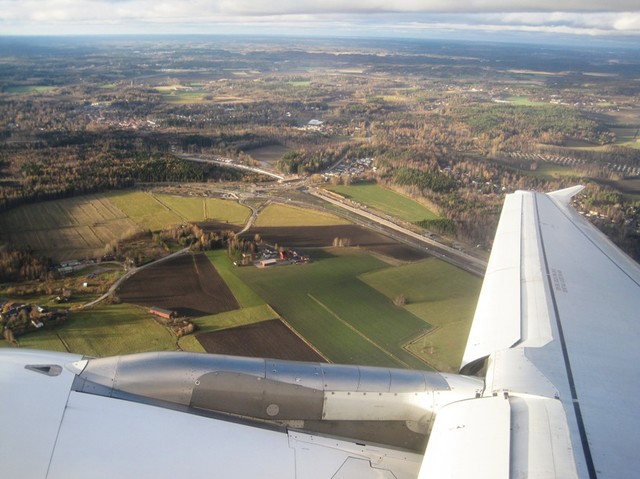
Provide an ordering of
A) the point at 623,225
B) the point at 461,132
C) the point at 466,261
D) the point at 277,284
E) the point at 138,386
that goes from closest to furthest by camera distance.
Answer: the point at 138,386
the point at 277,284
the point at 466,261
the point at 623,225
the point at 461,132

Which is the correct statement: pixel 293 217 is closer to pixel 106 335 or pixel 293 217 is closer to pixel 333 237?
pixel 333 237

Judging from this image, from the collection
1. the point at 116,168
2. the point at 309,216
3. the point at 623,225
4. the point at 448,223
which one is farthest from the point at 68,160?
the point at 623,225

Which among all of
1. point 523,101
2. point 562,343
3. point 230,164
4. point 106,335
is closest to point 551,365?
point 562,343

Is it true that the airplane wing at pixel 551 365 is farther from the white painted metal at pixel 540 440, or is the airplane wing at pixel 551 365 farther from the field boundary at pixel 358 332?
the field boundary at pixel 358 332

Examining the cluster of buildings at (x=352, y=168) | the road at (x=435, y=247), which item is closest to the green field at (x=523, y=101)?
the cluster of buildings at (x=352, y=168)

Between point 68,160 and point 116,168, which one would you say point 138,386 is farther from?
point 68,160

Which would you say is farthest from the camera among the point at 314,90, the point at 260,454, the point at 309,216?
the point at 314,90
